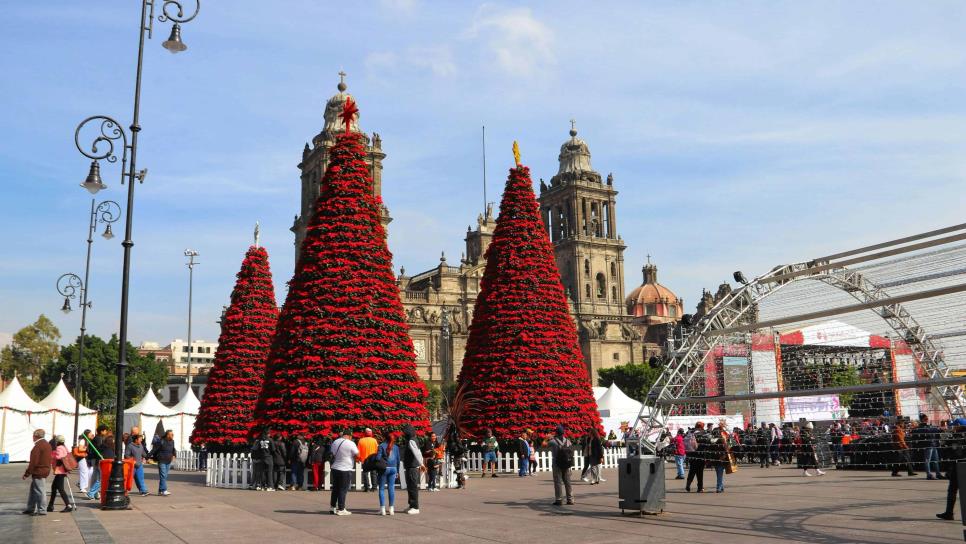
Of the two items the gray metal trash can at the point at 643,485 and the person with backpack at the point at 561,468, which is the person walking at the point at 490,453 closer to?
the person with backpack at the point at 561,468

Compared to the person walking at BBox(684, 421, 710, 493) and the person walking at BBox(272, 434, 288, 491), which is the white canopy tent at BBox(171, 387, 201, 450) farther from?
the person walking at BBox(684, 421, 710, 493)

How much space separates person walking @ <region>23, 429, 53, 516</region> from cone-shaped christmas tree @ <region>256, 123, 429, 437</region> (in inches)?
252

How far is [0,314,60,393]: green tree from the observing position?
73688 mm

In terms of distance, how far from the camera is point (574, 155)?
97.7 meters

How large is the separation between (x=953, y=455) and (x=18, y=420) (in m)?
39.0

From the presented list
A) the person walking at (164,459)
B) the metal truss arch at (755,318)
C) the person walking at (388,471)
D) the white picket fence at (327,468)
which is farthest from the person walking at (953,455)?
the person walking at (164,459)

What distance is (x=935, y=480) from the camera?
19.2 m

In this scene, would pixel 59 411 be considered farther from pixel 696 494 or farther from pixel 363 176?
pixel 696 494

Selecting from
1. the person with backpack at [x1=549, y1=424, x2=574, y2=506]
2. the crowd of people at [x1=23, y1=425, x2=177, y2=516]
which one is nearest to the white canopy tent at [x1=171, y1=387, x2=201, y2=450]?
the crowd of people at [x1=23, y1=425, x2=177, y2=516]

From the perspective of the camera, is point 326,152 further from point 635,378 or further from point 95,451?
point 95,451

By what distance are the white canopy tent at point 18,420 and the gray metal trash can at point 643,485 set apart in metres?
34.7

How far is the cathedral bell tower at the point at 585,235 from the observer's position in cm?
9344

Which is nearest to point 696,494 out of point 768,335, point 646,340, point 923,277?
point 923,277

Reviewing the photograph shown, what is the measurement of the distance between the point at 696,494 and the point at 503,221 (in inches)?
477
